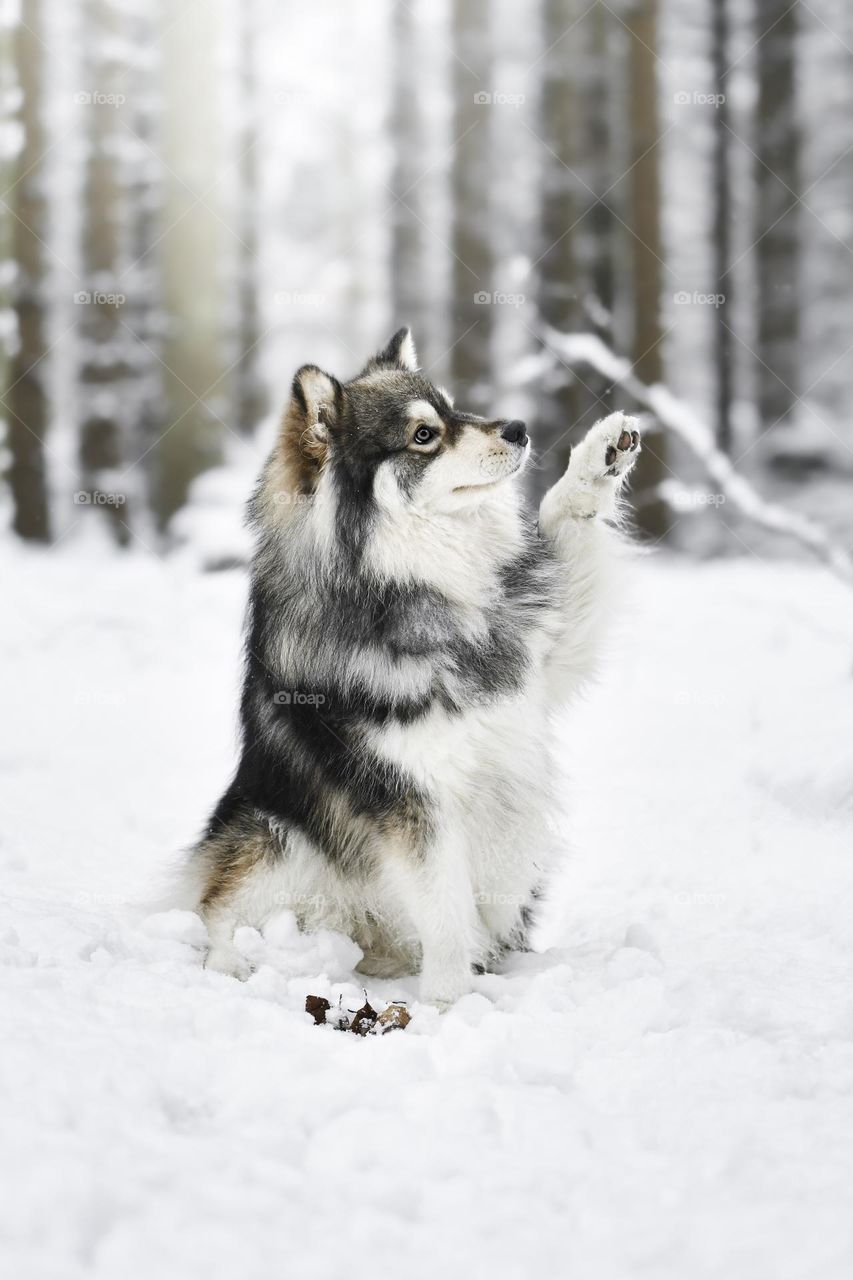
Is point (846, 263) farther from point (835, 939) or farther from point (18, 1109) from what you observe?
point (18, 1109)

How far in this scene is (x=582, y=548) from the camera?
11.1 feet

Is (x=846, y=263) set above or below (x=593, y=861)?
above

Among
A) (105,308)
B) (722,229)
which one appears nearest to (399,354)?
(722,229)

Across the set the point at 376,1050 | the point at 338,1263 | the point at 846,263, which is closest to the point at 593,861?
the point at 376,1050

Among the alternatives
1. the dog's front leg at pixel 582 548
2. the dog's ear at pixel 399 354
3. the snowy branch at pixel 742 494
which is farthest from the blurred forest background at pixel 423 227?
the dog's front leg at pixel 582 548

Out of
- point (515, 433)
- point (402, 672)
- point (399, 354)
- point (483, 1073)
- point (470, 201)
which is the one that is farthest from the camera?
point (470, 201)

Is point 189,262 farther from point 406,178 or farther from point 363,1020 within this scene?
point 363,1020

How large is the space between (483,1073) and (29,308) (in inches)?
419

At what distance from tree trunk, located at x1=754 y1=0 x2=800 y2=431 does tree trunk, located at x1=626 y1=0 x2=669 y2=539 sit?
126 cm

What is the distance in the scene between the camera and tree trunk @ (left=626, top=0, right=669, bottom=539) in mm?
9562

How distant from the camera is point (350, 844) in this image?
3105 mm

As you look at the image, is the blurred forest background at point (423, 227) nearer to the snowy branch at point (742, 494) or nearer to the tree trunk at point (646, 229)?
the tree trunk at point (646, 229)

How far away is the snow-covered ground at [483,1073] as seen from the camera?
1691mm

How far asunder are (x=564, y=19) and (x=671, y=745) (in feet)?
25.8
